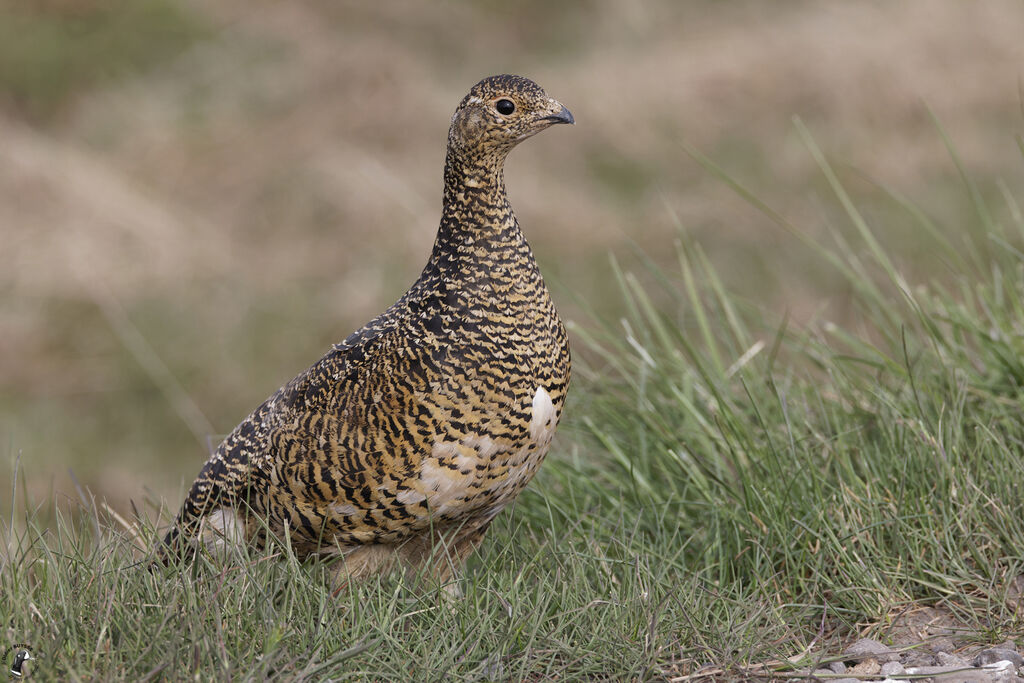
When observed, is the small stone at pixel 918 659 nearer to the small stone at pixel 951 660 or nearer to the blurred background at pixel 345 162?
the small stone at pixel 951 660

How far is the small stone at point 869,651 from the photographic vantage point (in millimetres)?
3025

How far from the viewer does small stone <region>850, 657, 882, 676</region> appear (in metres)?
2.94

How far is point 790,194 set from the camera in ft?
32.9

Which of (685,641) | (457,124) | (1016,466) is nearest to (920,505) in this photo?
(1016,466)

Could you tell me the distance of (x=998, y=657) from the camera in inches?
116

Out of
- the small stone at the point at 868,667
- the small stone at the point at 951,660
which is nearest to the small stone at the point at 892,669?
the small stone at the point at 868,667

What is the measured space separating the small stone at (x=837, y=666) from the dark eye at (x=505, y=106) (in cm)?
172

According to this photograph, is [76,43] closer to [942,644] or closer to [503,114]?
[503,114]

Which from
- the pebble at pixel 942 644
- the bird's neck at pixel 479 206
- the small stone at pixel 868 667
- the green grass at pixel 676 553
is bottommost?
the pebble at pixel 942 644

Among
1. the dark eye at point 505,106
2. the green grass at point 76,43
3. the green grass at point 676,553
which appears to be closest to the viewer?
the green grass at point 676,553

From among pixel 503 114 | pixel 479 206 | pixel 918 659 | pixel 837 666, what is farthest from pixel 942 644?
pixel 503 114

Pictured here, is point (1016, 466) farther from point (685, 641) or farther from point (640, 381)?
point (640, 381)

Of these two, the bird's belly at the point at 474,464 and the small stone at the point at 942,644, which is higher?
the bird's belly at the point at 474,464

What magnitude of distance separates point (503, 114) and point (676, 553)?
4.49 feet
